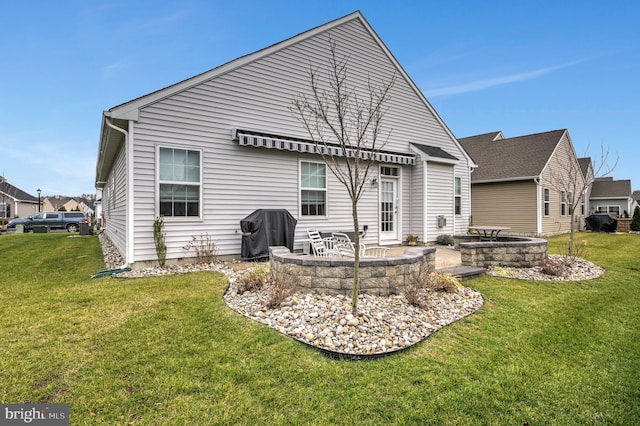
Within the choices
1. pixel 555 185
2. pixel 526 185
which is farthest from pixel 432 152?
pixel 555 185

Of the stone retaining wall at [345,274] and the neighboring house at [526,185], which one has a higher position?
the neighboring house at [526,185]

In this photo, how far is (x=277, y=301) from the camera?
436 cm

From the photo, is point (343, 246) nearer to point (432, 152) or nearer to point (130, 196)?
point (130, 196)

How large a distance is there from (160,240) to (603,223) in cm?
2518

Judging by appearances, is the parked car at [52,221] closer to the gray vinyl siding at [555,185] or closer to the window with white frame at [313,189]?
the window with white frame at [313,189]

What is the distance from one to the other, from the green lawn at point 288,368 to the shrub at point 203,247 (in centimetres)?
266

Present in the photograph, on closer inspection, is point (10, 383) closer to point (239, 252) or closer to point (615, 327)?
point (239, 252)

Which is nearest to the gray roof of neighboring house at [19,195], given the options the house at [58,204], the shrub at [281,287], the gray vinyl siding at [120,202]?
the house at [58,204]

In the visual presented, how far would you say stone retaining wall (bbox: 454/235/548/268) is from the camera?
7.41m

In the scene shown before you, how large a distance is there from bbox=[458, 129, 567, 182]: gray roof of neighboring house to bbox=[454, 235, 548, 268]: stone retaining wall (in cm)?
1162

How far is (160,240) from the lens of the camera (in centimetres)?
716

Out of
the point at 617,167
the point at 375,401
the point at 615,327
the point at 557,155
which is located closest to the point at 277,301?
the point at 375,401

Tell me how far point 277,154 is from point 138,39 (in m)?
8.98

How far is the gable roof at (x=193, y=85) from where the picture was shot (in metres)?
6.87
